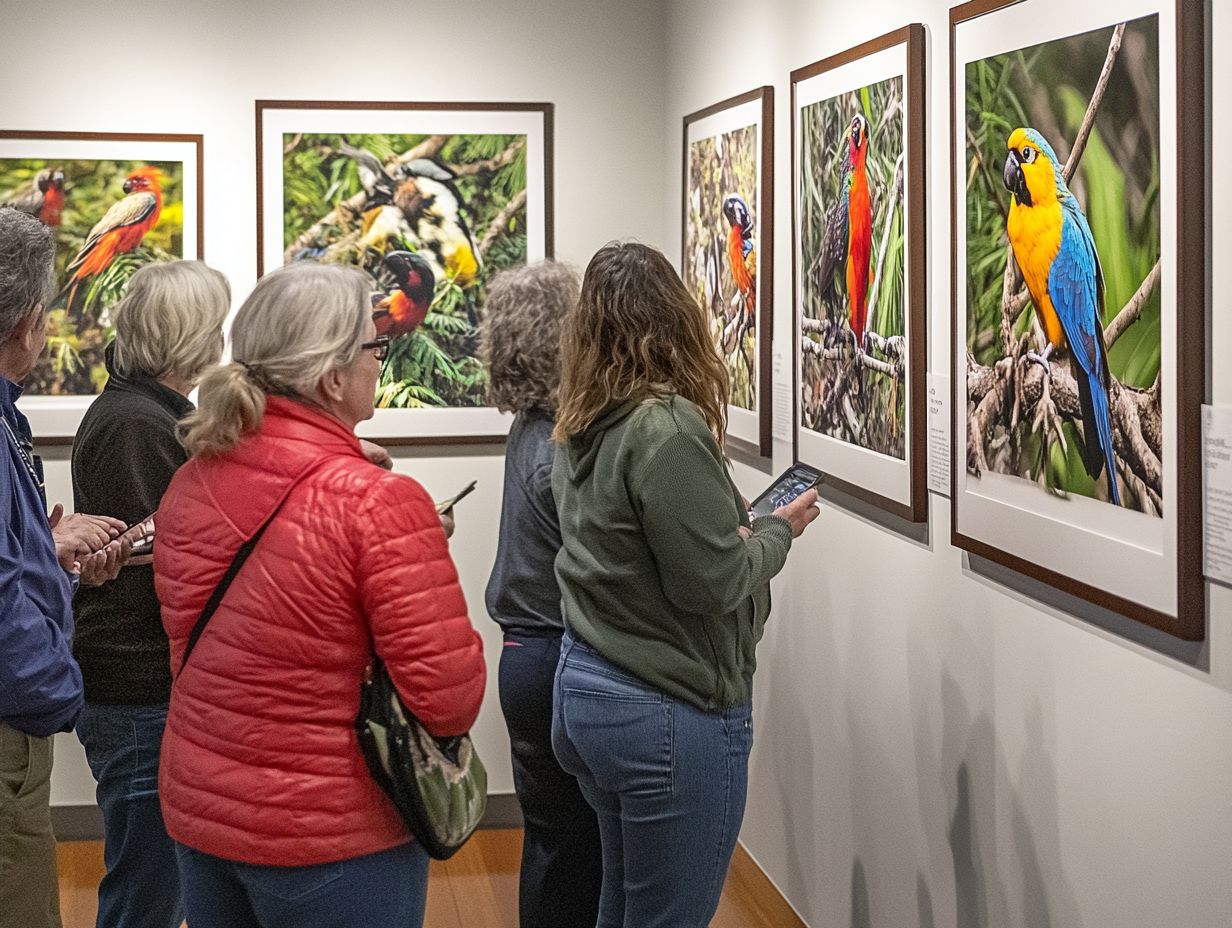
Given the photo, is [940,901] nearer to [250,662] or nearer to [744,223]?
[250,662]

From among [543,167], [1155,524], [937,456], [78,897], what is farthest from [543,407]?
[78,897]

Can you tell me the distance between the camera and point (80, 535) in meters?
2.36

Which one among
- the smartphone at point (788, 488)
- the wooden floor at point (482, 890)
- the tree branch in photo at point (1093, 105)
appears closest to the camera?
the tree branch in photo at point (1093, 105)

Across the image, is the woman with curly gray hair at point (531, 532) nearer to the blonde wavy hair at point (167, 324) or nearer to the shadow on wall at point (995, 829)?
the blonde wavy hair at point (167, 324)

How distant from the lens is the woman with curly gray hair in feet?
9.66

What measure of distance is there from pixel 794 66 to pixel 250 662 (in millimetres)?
2136

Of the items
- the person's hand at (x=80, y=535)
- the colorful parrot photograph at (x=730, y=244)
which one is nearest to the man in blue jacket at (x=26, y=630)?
the person's hand at (x=80, y=535)

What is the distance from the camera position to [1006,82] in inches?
88.2

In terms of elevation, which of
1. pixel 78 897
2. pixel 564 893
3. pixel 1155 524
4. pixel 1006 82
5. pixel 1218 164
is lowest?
pixel 78 897

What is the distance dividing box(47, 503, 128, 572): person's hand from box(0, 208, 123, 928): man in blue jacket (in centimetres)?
14

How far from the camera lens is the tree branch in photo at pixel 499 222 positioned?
459cm

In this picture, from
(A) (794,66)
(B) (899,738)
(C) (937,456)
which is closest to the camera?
(C) (937,456)

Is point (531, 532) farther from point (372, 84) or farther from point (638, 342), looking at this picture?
point (372, 84)

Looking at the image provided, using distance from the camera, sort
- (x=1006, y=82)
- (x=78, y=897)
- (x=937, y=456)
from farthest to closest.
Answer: (x=78, y=897), (x=937, y=456), (x=1006, y=82)
